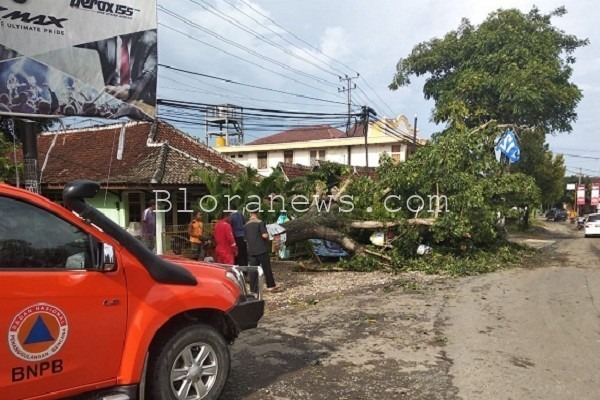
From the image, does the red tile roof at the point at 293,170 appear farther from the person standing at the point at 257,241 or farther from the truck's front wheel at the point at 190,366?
the truck's front wheel at the point at 190,366

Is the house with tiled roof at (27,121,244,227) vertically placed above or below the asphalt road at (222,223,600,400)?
above

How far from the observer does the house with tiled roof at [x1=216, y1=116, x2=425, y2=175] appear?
121ft

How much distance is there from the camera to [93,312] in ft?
11.1

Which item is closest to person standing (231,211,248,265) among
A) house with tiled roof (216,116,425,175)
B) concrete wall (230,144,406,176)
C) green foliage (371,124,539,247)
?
green foliage (371,124,539,247)

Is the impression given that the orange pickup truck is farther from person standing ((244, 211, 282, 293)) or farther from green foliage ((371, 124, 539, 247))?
green foliage ((371, 124, 539, 247))

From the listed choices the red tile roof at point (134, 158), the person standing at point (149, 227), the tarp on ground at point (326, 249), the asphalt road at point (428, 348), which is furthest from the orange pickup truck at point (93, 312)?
the red tile roof at point (134, 158)

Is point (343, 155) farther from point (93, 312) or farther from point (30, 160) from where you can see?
point (93, 312)

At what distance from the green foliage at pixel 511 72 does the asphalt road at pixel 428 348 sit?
54.6 feet

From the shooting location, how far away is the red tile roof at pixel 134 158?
58.2 feet

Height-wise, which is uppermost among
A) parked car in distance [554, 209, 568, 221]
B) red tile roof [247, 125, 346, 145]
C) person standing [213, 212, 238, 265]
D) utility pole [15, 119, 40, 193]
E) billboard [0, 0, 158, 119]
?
red tile roof [247, 125, 346, 145]

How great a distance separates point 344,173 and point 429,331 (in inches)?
436

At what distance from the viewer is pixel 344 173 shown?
1742 cm

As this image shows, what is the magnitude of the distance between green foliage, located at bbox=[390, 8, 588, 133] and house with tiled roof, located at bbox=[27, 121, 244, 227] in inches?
480

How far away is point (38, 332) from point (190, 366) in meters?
1.24
